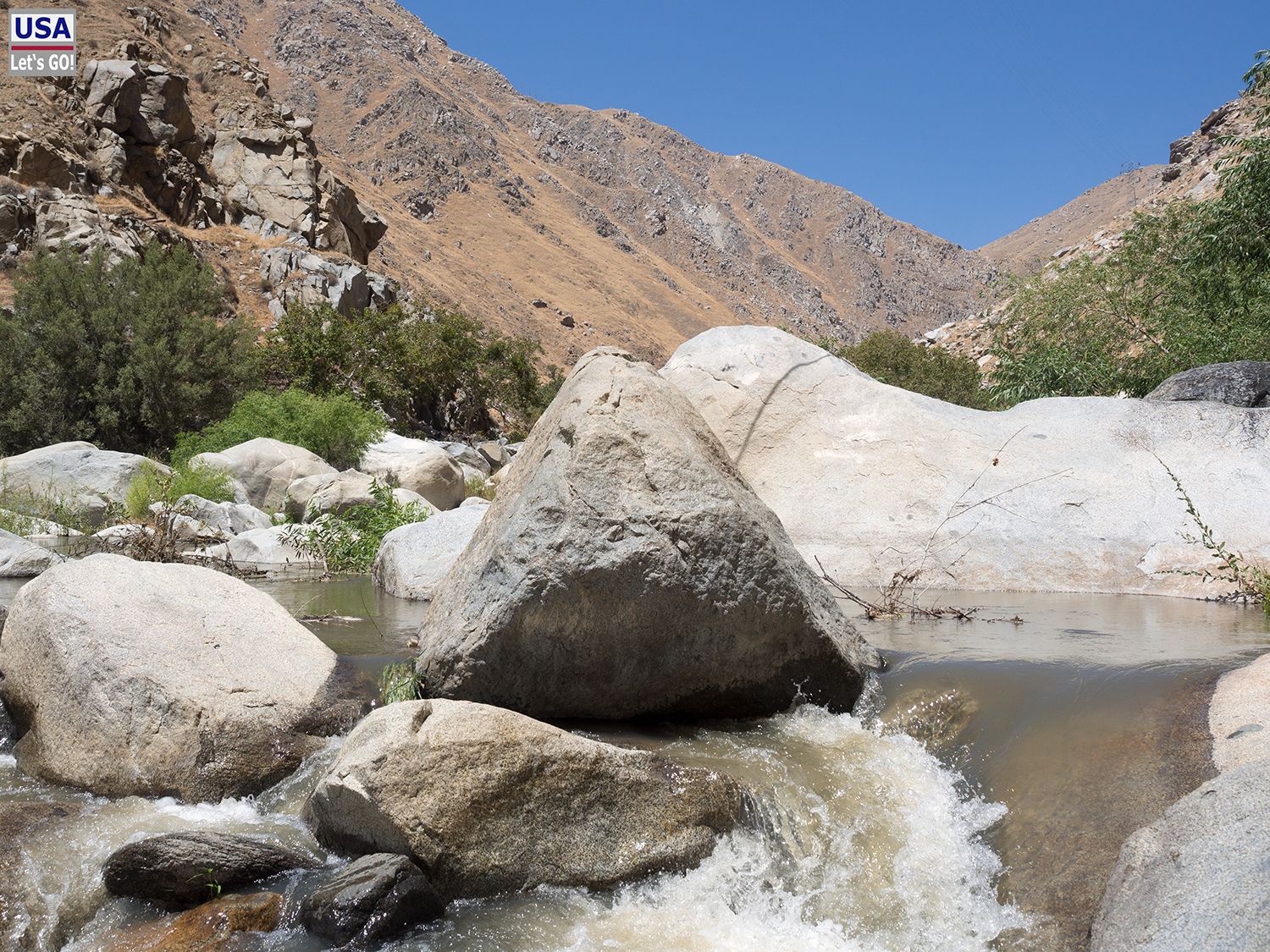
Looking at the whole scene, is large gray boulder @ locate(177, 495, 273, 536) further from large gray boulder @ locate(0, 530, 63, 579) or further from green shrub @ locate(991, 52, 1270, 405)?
green shrub @ locate(991, 52, 1270, 405)

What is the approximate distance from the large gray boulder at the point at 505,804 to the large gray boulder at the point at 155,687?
0.86 metres

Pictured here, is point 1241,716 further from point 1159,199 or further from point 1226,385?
point 1159,199

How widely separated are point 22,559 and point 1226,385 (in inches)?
485

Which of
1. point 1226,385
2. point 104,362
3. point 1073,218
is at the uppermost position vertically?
point 1073,218

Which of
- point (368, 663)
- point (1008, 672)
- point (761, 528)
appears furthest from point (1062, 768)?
point (368, 663)

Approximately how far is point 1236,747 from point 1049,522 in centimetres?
556

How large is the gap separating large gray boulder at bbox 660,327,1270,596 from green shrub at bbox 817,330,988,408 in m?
17.5

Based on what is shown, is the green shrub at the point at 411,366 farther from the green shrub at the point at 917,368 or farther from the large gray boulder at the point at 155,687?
the large gray boulder at the point at 155,687

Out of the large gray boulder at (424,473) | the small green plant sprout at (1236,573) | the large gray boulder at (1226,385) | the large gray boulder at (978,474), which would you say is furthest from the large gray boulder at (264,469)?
the small green plant sprout at (1236,573)

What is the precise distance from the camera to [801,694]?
5.20 meters

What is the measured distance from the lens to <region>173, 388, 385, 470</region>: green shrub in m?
17.7

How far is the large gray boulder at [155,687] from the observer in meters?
4.61

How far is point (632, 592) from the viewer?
4.71 m

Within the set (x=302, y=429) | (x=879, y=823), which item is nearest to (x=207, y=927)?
(x=879, y=823)
